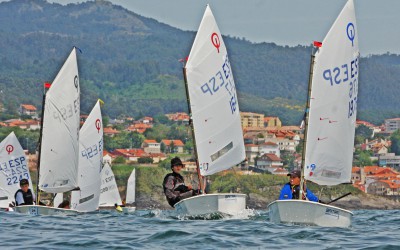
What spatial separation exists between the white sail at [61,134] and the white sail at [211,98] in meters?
7.24

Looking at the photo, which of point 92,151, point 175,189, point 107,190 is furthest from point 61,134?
point 107,190

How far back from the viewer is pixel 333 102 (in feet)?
109

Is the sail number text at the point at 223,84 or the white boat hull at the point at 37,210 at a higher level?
the sail number text at the point at 223,84

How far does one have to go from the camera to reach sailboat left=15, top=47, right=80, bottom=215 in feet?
144

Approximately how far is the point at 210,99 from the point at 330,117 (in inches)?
271

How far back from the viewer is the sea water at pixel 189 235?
27.3 m

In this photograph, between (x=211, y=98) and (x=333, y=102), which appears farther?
(x=211, y=98)

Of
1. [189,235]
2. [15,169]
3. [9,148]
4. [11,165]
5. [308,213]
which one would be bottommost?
[189,235]

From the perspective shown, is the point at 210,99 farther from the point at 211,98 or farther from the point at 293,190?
the point at 293,190

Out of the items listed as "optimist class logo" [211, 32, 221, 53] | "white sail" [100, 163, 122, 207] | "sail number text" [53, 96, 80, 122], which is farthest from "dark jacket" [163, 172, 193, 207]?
"white sail" [100, 163, 122, 207]

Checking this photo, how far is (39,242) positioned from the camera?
2759cm

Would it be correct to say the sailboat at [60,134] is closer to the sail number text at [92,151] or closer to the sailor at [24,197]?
the sailor at [24,197]

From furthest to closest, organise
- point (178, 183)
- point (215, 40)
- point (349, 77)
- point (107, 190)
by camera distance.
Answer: point (107, 190) → point (215, 40) → point (178, 183) → point (349, 77)

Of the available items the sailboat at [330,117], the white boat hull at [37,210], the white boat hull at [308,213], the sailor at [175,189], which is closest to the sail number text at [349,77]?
the sailboat at [330,117]
